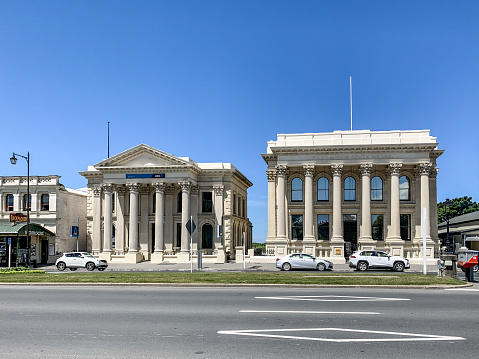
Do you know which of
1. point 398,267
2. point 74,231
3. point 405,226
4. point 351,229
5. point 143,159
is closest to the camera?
point 398,267

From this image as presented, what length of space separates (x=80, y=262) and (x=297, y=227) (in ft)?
71.7

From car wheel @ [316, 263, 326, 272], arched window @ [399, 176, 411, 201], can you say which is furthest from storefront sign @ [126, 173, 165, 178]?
arched window @ [399, 176, 411, 201]

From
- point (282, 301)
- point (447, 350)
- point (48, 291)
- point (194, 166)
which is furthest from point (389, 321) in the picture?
point (194, 166)

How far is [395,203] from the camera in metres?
47.3

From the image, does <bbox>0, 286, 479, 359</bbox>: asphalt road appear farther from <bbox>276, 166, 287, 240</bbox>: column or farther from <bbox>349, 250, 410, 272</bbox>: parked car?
<bbox>276, 166, 287, 240</bbox>: column

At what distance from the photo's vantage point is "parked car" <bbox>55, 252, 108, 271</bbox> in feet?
126

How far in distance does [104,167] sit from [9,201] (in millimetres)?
11183

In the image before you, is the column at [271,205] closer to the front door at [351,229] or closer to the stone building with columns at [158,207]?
the stone building with columns at [158,207]

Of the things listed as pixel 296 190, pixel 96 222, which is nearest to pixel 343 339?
pixel 296 190

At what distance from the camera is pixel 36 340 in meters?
10.1

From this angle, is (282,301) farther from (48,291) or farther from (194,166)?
(194,166)

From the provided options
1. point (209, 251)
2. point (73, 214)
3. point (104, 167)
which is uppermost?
point (104, 167)

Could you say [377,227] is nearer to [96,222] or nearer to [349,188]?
[349,188]

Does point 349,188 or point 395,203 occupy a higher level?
point 349,188
